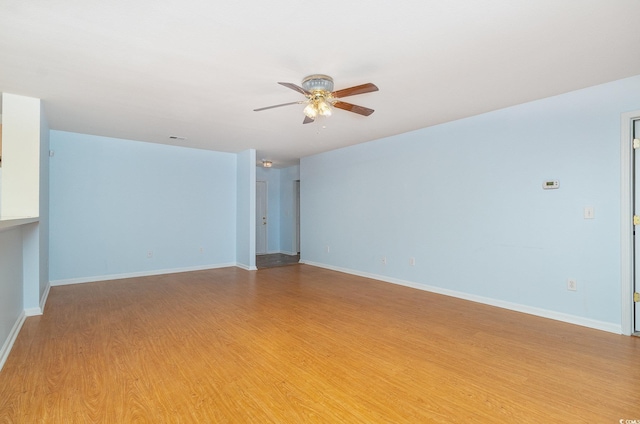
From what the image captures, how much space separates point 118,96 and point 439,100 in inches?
140

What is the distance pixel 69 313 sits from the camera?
366 centimetres

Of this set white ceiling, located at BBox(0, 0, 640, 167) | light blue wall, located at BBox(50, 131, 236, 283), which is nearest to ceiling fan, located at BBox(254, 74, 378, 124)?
white ceiling, located at BBox(0, 0, 640, 167)

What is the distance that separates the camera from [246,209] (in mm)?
6445

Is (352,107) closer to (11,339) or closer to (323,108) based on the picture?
(323,108)

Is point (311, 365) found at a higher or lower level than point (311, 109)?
lower

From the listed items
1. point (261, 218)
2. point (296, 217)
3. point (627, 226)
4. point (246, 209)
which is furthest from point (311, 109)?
point (261, 218)

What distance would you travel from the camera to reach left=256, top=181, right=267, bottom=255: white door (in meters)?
8.76

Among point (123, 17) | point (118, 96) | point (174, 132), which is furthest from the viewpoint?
point (174, 132)

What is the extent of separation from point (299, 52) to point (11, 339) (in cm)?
355

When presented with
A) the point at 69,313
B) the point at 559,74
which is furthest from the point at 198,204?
the point at 559,74

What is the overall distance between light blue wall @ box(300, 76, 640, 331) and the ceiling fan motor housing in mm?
2377

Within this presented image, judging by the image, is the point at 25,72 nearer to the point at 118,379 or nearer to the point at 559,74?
the point at 118,379

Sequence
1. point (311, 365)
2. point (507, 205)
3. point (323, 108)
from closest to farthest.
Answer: point (311, 365) < point (323, 108) < point (507, 205)

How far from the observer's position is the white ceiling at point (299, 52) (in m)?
1.99
